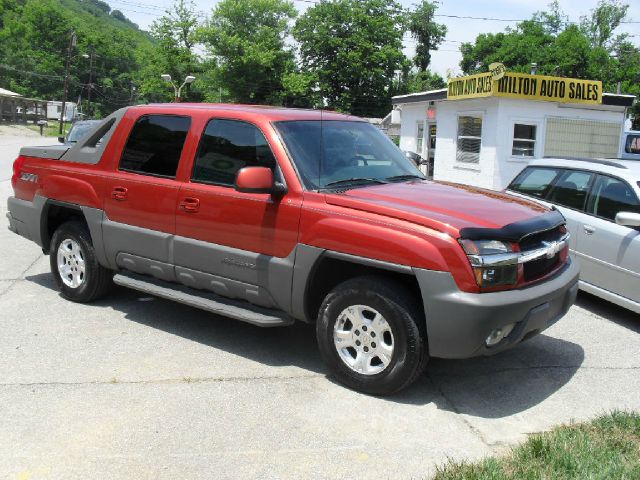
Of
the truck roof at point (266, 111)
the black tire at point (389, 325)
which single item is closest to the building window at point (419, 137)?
the truck roof at point (266, 111)

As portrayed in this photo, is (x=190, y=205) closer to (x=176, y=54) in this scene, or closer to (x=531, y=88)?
(x=531, y=88)

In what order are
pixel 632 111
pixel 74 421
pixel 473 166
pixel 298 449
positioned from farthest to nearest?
pixel 632 111, pixel 473 166, pixel 74 421, pixel 298 449

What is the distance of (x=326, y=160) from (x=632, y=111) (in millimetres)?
56402

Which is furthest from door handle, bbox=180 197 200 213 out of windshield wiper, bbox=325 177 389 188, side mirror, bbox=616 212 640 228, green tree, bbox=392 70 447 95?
green tree, bbox=392 70 447 95

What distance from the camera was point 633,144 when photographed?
1961 cm

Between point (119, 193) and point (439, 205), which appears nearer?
point (439, 205)

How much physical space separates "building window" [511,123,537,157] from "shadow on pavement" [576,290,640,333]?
11.2 metres

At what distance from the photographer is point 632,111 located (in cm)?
5403

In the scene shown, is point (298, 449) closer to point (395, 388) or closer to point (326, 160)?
point (395, 388)

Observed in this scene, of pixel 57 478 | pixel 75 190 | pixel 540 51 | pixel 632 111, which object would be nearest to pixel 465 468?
pixel 57 478

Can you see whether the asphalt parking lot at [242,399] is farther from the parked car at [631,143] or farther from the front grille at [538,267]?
the parked car at [631,143]

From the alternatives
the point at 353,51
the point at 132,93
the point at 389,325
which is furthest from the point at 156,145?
the point at 132,93

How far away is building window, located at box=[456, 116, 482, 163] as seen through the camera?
1880 centimetres

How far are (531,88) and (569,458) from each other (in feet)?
50.8
